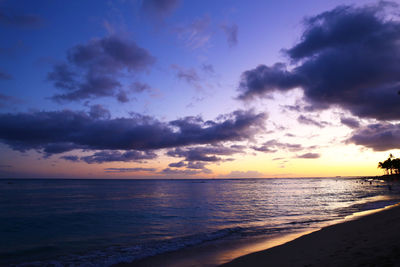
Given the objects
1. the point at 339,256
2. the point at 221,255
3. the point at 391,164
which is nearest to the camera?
the point at 339,256

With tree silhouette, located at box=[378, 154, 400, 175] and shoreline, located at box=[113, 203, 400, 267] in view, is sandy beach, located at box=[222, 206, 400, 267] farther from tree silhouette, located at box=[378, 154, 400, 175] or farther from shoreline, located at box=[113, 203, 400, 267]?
tree silhouette, located at box=[378, 154, 400, 175]

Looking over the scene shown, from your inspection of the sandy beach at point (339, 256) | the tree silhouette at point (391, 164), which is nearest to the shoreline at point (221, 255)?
the sandy beach at point (339, 256)

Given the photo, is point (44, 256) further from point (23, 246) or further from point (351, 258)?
point (351, 258)

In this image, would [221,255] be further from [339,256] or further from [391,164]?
[391,164]

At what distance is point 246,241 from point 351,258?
864 centimetres

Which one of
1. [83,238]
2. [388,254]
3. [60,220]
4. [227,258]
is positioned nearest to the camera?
[388,254]

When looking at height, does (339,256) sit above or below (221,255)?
above

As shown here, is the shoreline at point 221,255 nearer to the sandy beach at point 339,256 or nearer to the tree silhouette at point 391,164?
the sandy beach at point 339,256

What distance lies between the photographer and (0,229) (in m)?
22.0

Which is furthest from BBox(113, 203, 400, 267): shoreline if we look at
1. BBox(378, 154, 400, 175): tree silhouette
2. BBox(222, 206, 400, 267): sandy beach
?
BBox(378, 154, 400, 175): tree silhouette

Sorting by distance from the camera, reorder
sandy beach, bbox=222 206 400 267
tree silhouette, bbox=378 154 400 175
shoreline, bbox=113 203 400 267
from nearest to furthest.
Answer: sandy beach, bbox=222 206 400 267, shoreline, bbox=113 203 400 267, tree silhouette, bbox=378 154 400 175

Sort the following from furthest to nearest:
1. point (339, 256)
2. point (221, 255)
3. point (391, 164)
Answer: point (391, 164), point (221, 255), point (339, 256)

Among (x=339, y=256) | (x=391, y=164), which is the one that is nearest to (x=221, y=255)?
(x=339, y=256)

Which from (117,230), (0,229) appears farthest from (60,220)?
(117,230)
